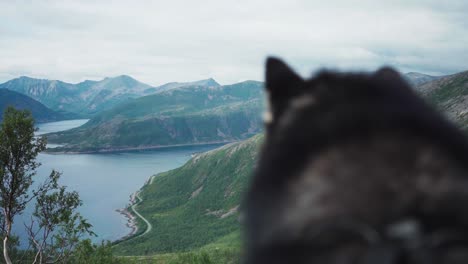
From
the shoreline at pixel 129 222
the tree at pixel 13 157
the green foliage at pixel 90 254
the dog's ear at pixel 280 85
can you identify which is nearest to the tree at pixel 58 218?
the green foliage at pixel 90 254

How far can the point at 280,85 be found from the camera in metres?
3.73

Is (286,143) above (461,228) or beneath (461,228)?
above

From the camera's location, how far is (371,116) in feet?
9.81

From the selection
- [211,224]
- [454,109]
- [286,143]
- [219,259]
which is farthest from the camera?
[211,224]

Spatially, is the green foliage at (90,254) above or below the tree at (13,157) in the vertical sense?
below

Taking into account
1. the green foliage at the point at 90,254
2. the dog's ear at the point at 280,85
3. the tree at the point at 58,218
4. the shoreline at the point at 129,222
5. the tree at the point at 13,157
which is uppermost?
the dog's ear at the point at 280,85

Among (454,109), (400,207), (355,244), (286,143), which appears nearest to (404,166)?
(400,207)

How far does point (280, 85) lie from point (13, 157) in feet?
123

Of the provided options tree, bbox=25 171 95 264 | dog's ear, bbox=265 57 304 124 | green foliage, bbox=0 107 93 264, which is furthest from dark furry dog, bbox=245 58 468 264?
tree, bbox=25 171 95 264

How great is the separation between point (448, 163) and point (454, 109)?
201795mm

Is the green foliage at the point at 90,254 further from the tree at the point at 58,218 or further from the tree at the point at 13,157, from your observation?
the tree at the point at 13,157

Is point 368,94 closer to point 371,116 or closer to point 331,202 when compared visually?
point 371,116

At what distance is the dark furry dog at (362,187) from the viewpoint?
8.70 feet

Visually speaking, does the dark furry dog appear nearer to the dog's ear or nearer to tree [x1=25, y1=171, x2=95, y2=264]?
the dog's ear
